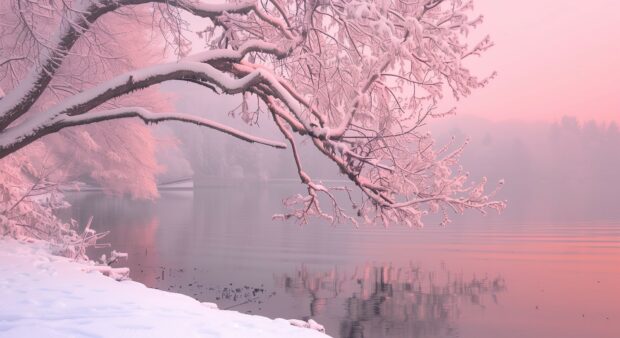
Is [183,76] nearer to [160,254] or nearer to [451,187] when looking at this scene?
[451,187]

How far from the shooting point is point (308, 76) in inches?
422

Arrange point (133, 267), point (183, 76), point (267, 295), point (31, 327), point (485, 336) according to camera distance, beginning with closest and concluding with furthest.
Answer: point (31, 327), point (183, 76), point (485, 336), point (267, 295), point (133, 267)

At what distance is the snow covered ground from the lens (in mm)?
5656

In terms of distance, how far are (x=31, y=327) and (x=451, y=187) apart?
23.2ft

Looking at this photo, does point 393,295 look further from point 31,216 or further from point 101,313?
point 101,313

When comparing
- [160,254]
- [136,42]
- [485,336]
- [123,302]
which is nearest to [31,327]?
[123,302]

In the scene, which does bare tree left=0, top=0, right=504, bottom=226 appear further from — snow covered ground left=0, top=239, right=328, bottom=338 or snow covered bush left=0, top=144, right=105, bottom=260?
snow covered bush left=0, top=144, right=105, bottom=260

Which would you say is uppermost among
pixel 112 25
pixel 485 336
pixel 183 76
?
pixel 112 25

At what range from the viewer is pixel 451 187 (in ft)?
33.7

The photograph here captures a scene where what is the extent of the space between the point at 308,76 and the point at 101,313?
5928mm

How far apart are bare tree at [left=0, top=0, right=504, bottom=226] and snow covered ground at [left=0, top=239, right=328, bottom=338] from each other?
201 centimetres

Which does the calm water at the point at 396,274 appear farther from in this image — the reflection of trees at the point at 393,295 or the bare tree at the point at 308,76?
the bare tree at the point at 308,76

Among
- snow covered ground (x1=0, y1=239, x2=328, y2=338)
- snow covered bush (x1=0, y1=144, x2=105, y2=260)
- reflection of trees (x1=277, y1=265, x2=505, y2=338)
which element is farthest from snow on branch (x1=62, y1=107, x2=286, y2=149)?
reflection of trees (x1=277, y1=265, x2=505, y2=338)

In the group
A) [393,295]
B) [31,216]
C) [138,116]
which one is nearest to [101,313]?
[138,116]
